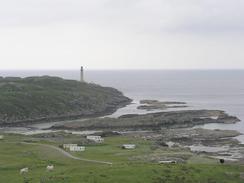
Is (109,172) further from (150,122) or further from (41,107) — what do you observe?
(41,107)

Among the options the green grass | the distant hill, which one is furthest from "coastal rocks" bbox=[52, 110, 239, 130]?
the green grass

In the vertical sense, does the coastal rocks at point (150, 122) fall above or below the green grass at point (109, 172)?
below

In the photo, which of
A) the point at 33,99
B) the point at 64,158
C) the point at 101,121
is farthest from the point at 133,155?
the point at 33,99

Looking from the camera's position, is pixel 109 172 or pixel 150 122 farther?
pixel 150 122

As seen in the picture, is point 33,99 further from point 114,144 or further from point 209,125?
point 114,144

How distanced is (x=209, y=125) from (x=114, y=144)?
56.2 m

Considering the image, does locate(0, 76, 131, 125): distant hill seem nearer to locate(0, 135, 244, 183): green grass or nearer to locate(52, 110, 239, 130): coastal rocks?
locate(52, 110, 239, 130): coastal rocks

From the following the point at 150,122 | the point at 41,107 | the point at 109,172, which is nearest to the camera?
the point at 109,172

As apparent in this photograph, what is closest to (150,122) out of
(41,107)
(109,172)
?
(41,107)

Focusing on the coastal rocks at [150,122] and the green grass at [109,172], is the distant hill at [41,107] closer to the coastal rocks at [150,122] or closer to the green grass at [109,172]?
the coastal rocks at [150,122]

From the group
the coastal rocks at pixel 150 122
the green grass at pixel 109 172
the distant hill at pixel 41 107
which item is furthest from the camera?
the distant hill at pixel 41 107

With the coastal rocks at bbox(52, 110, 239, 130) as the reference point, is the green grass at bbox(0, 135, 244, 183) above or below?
above

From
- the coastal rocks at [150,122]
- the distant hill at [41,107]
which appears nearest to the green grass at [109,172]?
the coastal rocks at [150,122]

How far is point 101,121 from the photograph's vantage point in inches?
5876
